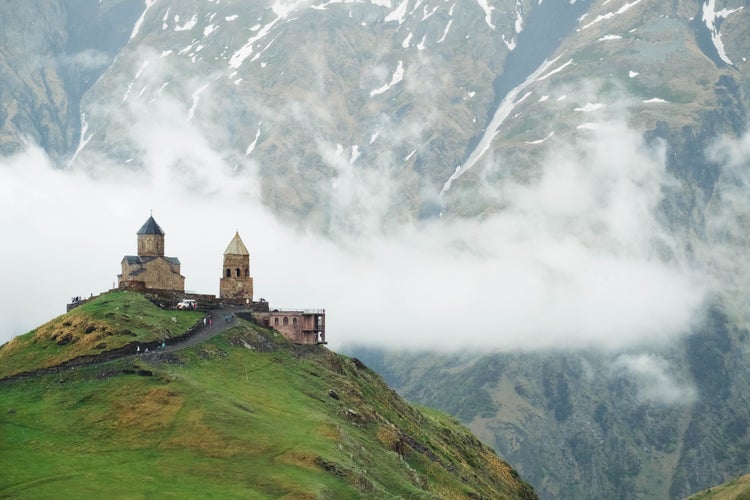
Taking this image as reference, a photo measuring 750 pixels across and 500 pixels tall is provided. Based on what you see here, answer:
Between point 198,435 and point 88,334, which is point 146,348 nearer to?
point 88,334

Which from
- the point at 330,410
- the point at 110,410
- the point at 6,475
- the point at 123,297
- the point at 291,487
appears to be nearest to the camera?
the point at 6,475

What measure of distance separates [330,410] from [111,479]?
157 ft

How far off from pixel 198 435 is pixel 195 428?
137cm

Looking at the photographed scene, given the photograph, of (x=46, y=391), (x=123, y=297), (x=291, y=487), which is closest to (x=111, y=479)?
(x=291, y=487)

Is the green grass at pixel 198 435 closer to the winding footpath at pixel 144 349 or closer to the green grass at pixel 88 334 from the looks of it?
the winding footpath at pixel 144 349

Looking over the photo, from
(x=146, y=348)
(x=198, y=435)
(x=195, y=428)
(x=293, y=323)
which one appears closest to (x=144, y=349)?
(x=146, y=348)

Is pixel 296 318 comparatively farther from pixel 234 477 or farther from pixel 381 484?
pixel 234 477

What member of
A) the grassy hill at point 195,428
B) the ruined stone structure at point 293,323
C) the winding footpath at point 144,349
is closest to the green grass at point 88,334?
the grassy hill at point 195,428

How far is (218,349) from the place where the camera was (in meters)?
168

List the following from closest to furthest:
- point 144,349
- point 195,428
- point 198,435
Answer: point 198,435
point 195,428
point 144,349

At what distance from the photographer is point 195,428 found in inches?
5226

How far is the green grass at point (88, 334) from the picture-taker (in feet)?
503

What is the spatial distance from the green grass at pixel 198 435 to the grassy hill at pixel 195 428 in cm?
20

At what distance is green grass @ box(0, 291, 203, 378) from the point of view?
153 meters
